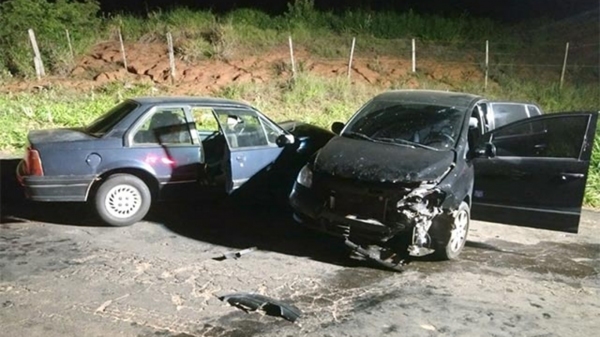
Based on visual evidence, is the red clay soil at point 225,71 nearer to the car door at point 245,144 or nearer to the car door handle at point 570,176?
the car door at point 245,144

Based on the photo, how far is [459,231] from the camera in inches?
223

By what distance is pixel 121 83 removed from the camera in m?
14.6

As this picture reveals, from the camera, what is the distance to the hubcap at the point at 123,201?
20.3ft

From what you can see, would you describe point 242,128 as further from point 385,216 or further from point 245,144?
point 385,216

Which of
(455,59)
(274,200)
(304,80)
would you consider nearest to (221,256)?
(274,200)

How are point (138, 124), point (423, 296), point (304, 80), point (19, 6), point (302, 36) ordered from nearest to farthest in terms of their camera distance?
point (423, 296)
point (138, 124)
point (304, 80)
point (19, 6)
point (302, 36)

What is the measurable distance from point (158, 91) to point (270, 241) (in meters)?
9.44

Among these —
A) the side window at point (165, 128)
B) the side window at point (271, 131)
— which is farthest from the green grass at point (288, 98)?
the side window at point (165, 128)

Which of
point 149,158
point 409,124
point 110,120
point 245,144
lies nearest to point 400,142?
point 409,124

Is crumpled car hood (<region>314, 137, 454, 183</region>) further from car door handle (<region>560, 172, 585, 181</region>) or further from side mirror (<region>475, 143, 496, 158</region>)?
car door handle (<region>560, 172, 585, 181</region>)

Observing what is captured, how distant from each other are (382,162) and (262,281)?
1.76 m

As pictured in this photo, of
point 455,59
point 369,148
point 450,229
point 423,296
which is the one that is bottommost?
point 423,296

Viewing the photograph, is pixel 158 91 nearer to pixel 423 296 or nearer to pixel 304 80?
pixel 304 80

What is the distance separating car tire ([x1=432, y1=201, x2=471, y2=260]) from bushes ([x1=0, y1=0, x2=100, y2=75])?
14.2 m
